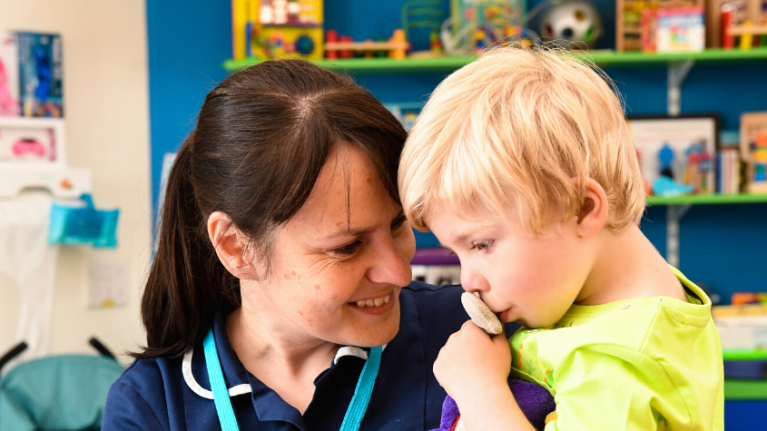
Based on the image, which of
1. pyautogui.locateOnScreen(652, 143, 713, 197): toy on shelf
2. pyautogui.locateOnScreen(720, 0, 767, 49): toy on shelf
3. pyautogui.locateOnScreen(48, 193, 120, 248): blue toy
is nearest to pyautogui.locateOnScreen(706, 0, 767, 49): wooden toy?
pyautogui.locateOnScreen(720, 0, 767, 49): toy on shelf

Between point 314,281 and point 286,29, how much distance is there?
2194 millimetres

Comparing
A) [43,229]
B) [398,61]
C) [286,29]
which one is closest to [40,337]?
[43,229]

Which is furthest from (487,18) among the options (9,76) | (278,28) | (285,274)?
(285,274)

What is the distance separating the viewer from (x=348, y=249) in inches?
42.0

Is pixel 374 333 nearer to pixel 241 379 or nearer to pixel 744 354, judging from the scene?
pixel 241 379

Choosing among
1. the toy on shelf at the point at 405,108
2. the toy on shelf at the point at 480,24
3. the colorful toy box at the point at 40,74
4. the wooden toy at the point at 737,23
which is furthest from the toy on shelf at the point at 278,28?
the wooden toy at the point at 737,23

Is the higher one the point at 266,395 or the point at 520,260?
the point at 520,260

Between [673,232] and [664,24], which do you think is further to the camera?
[673,232]

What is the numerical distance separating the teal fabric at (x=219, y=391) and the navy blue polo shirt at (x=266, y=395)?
0.01 meters

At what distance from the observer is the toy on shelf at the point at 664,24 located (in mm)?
2869

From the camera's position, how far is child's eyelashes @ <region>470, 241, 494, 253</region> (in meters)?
0.89

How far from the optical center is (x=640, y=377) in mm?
778

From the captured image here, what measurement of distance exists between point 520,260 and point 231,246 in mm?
529

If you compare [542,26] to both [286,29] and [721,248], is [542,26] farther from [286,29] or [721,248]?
[721,248]
